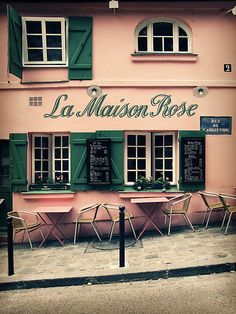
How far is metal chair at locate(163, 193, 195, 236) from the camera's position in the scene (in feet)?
24.6

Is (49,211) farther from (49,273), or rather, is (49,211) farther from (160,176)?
(160,176)

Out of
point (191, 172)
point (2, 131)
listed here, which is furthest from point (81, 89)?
point (191, 172)

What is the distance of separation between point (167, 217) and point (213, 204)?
1.20 m

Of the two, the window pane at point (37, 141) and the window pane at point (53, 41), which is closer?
the window pane at point (53, 41)

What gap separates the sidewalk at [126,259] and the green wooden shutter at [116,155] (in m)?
1.47

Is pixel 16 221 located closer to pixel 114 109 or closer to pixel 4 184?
pixel 4 184

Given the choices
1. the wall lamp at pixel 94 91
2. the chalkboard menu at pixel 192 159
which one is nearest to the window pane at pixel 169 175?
the chalkboard menu at pixel 192 159

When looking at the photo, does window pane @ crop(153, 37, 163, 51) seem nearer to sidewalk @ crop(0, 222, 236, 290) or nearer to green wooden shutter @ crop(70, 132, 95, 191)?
green wooden shutter @ crop(70, 132, 95, 191)

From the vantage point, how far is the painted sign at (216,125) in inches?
315

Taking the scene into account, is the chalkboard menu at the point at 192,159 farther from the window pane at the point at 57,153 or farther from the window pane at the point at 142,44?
the window pane at the point at 57,153

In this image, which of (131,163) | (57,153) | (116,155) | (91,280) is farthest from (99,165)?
(91,280)

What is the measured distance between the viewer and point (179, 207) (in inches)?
316

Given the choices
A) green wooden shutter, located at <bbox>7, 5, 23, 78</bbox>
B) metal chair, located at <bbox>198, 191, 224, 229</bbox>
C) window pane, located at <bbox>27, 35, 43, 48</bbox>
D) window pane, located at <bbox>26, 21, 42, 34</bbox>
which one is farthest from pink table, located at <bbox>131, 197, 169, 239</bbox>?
window pane, located at <bbox>26, 21, 42, 34</bbox>

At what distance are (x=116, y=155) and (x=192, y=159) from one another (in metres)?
1.89
